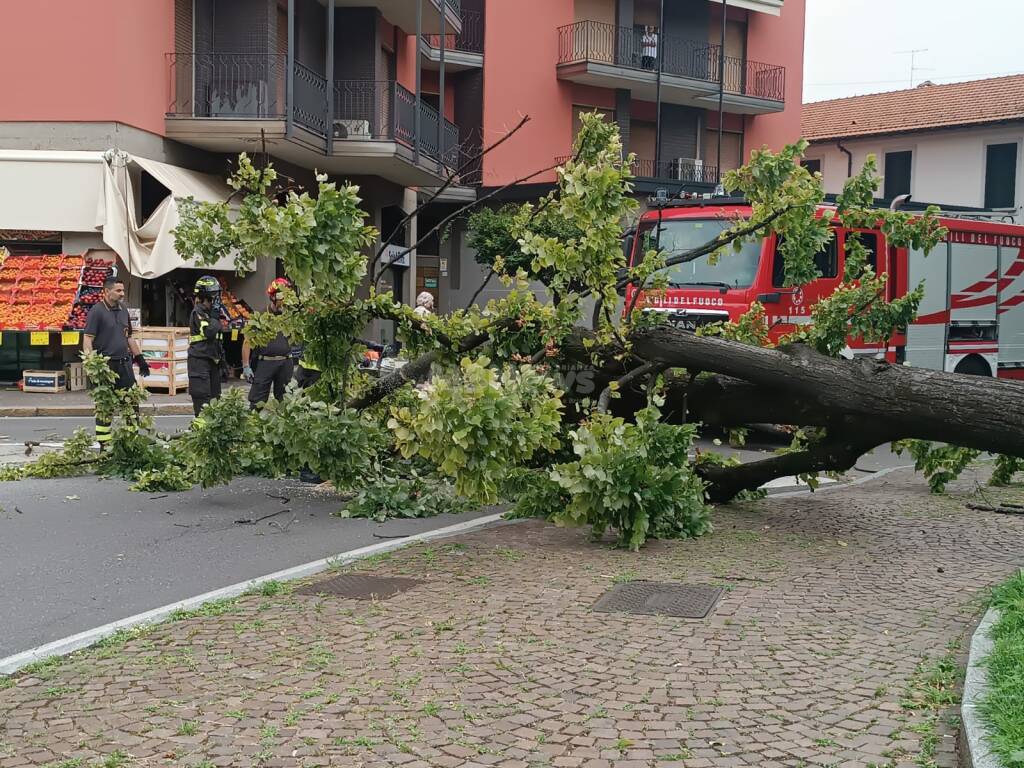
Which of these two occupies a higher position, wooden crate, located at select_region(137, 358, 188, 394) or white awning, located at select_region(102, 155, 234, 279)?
white awning, located at select_region(102, 155, 234, 279)

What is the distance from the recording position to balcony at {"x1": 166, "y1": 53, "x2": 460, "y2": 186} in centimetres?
2017

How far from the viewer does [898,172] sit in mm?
39188

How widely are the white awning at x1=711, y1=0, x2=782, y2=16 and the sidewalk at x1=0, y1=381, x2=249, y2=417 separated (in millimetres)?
25049

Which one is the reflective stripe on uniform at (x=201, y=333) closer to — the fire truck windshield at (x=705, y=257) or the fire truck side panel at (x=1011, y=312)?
the fire truck windshield at (x=705, y=257)

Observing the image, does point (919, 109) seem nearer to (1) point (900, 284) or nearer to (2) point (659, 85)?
(2) point (659, 85)

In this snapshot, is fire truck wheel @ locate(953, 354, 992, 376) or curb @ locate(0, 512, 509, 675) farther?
fire truck wheel @ locate(953, 354, 992, 376)

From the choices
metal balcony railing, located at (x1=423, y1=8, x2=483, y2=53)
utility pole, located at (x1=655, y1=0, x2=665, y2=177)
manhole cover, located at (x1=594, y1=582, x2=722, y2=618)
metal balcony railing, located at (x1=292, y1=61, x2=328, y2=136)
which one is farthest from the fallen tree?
metal balcony railing, located at (x1=423, y1=8, x2=483, y2=53)

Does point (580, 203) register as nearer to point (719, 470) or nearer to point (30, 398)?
point (719, 470)

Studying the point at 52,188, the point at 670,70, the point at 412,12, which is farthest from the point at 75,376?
the point at 670,70

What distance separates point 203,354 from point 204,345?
4.1 inches

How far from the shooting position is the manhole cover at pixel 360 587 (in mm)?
6473

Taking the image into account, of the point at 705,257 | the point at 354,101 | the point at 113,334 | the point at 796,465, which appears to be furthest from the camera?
the point at 354,101

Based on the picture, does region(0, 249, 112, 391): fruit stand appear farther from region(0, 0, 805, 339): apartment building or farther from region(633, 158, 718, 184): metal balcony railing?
region(633, 158, 718, 184): metal balcony railing

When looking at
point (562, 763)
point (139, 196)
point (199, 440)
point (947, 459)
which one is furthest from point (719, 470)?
point (139, 196)
